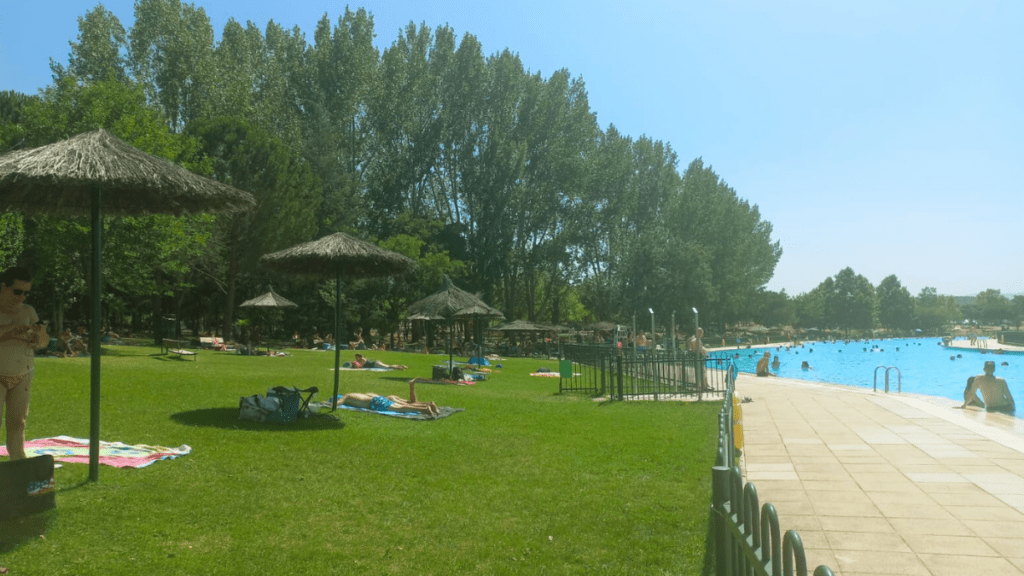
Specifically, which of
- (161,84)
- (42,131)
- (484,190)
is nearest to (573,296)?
(484,190)

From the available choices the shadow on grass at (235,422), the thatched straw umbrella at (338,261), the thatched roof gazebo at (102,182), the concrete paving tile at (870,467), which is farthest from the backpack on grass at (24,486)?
the concrete paving tile at (870,467)

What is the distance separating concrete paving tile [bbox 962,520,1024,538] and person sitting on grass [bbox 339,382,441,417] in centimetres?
795

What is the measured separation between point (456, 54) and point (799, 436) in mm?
39843

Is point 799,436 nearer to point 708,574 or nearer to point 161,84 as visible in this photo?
point 708,574

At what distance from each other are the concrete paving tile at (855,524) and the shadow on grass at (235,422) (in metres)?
6.82

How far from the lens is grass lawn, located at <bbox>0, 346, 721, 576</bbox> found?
16.5 ft

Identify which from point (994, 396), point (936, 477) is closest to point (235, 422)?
point (936, 477)

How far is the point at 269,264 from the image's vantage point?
42.8 ft

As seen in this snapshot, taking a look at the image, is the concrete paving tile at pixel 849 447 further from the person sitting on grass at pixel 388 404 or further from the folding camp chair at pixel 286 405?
the folding camp chair at pixel 286 405

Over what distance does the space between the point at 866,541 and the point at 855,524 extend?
0.52m

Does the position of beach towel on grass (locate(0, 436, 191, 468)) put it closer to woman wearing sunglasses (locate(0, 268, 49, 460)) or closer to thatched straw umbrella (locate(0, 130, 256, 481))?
thatched straw umbrella (locate(0, 130, 256, 481))

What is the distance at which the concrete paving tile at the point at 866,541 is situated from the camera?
17.7 feet

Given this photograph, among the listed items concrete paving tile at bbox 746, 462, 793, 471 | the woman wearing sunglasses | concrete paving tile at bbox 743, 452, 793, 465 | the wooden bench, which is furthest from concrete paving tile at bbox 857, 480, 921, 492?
the wooden bench

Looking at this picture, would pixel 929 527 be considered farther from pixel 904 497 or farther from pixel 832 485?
pixel 832 485
